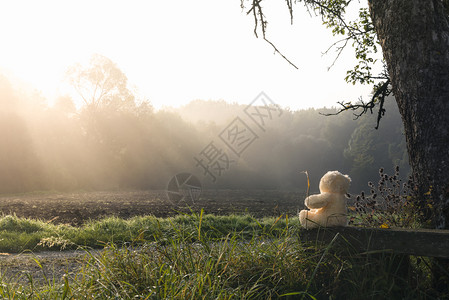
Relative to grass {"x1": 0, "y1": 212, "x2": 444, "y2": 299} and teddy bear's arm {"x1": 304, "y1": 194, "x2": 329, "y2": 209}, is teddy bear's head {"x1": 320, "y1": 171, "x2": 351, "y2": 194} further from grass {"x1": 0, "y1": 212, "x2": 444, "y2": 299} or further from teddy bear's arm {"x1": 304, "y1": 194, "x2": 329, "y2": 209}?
grass {"x1": 0, "y1": 212, "x2": 444, "y2": 299}

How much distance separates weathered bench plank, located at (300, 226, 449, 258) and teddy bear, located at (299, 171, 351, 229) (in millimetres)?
90

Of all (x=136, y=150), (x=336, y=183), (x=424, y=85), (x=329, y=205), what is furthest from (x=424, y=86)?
(x=136, y=150)

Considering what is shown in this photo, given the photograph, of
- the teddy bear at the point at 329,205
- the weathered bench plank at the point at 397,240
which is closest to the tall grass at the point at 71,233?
the teddy bear at the point at 329,205

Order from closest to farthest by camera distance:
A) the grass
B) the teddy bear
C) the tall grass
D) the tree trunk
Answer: the grass
the teddy bear
the tree trunk
the tall grass

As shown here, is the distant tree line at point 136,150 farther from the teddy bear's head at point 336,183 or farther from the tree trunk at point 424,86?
the teddy bear's head at point 336,183

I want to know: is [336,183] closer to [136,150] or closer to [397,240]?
[397,240]

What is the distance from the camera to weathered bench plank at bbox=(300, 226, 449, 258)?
276 centimetres

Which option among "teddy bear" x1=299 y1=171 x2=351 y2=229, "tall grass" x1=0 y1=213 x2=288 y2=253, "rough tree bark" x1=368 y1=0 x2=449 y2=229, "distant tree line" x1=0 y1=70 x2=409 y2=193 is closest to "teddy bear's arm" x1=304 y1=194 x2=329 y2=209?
"teddy bear" x1=299 y1=171 x2=351 y2=229

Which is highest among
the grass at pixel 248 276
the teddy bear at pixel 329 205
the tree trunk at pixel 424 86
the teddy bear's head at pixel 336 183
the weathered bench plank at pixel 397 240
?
the tree trunk at pixel 424 86

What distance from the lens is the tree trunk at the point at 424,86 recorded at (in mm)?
3391

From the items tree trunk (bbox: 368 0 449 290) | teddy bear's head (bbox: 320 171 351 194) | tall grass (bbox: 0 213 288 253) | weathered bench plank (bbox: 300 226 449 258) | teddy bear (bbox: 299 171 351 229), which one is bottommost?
tall grass (bbox: 0 213 288 253)

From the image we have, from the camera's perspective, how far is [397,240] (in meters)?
2.90

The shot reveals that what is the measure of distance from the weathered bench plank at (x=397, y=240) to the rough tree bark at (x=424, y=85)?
0.65 m

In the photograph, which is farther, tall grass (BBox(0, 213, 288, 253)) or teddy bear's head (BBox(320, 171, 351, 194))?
tall grass (BBox(0, 213, 288, 253))
